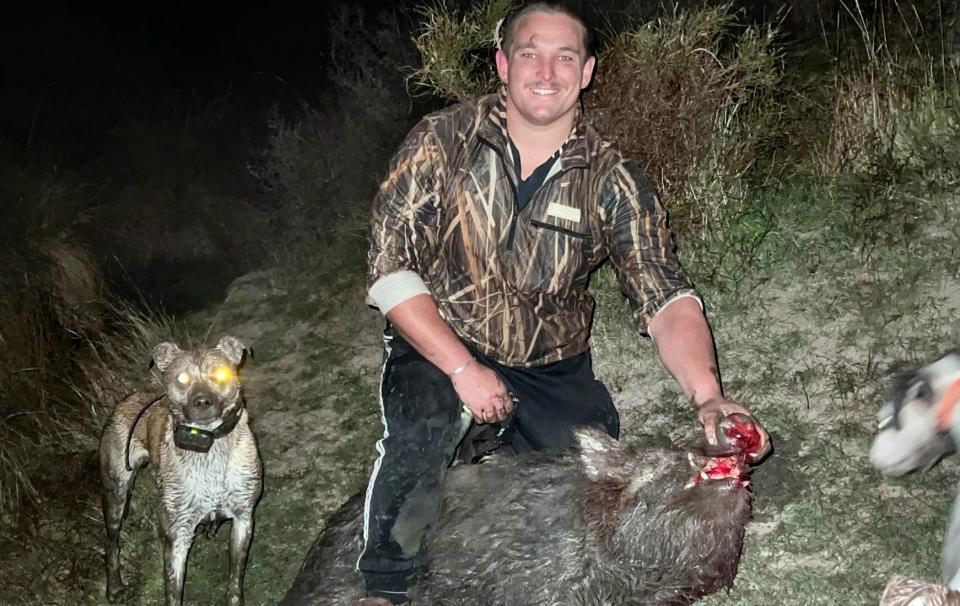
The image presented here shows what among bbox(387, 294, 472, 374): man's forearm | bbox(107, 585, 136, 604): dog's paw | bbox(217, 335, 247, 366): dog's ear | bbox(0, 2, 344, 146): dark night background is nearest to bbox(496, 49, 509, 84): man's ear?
bbox(387, 294, 472, 374): man's forearm

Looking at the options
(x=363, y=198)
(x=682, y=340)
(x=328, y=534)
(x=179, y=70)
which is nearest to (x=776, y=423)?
(x=682, y=340)

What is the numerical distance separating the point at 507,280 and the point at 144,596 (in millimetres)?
2354

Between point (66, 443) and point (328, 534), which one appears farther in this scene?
point (66, 443)

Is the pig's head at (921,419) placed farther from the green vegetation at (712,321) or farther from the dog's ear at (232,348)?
the dog's ear at (232,348)

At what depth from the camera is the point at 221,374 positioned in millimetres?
3676

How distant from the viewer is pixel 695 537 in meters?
2.71

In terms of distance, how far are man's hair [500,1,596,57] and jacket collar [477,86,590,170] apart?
0.20 meters

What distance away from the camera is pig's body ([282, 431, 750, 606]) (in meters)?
2.71

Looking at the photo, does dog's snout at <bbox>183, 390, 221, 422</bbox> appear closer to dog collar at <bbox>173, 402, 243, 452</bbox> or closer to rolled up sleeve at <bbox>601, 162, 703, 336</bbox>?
dog collar at <bbox>173, 402, 243, 452</bbox>

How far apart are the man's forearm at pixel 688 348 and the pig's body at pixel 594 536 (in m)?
0.51

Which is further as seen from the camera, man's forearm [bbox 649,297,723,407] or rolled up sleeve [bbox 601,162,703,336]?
rolled up sleeve [bbox 601,162,703,336]

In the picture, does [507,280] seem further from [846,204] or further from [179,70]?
[179,70]

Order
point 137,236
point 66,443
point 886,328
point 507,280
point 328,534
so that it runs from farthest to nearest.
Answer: point 137,236 → point 66,443 → point 886,328 → point 507,280 → point 328,534

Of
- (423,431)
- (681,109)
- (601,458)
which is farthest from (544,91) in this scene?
(681,109)
